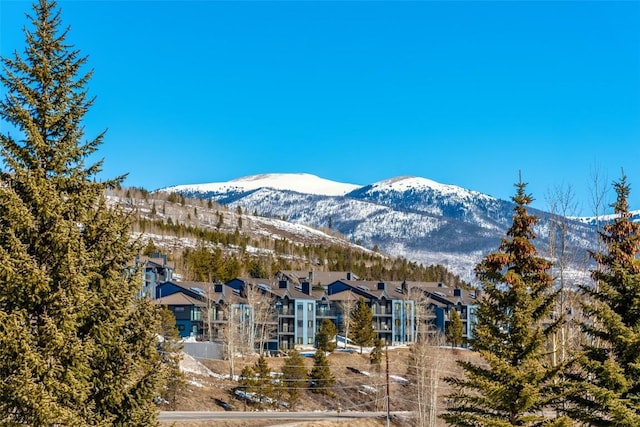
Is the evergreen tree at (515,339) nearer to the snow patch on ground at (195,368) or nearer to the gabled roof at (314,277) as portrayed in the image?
the snow patch on ground at (195,368)

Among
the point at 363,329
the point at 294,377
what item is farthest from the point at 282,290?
the point at 294,377

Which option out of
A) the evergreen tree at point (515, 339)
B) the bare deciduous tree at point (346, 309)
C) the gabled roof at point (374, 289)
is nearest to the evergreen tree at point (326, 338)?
the bare deciduous tree at point (346, 309)

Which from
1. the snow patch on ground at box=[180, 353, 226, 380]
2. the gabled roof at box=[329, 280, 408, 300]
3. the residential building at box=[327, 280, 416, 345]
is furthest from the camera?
the gabled roof at box=[329, 280, 408, 300]

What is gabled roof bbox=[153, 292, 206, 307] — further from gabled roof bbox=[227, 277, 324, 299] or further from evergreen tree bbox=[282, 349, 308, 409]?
evergreen tree bbox=[282, 349, 308, 409]

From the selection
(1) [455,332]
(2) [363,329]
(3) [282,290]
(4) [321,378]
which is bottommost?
(4) [321,378]

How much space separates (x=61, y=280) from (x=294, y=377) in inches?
1952

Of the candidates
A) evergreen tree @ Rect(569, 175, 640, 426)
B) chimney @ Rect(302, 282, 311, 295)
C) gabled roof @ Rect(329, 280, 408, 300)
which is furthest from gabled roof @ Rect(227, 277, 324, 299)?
evergreen tree @ Rect(569, 175, 640, 426)

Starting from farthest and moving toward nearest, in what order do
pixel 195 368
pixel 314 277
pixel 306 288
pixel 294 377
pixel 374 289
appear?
pixel 314 277, pixel 374 289, pixel 306 288, pixel 195 368, pixel 294 377

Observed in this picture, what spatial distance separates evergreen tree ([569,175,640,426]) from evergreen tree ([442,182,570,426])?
1.59 m

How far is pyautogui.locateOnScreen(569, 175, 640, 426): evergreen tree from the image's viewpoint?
2128 cm

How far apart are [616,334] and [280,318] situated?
249 feet

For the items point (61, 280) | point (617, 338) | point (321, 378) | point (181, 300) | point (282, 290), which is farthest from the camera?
point (282, 290)

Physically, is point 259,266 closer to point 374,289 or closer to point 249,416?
point 374,289

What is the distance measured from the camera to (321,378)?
66000mm
